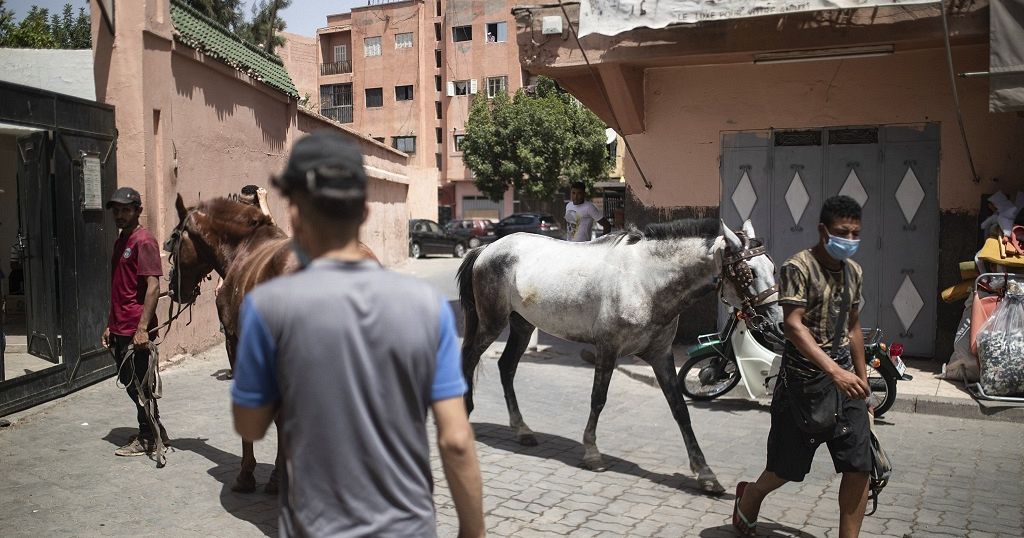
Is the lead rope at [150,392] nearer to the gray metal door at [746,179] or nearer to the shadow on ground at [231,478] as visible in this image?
the shadow on ground at [231,478]

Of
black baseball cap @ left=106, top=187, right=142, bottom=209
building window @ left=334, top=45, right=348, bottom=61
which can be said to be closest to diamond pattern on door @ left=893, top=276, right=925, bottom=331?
black baseball cap @ left=106, top=187, right=142, bottom=209

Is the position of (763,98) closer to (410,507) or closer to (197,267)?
(197,267)

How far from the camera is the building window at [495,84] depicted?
163 feet

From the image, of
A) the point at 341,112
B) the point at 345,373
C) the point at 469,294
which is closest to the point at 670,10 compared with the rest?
the point at 469,294

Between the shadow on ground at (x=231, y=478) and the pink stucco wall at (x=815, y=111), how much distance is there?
23.2 feet

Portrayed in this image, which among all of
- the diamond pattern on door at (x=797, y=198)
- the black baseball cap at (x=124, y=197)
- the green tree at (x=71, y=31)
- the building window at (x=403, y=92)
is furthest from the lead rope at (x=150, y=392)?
the building window at (x=403, y=92)

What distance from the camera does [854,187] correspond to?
10555 mm

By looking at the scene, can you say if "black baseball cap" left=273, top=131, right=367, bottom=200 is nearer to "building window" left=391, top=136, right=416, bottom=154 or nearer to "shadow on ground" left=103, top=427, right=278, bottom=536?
"shadow on ground" left=103, top=427, right=278, bottom=536

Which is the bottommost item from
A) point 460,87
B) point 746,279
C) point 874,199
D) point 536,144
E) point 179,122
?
point 746,279

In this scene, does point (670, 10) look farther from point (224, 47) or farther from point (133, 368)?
point (224, 47)

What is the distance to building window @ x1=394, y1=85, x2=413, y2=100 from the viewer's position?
174 ft

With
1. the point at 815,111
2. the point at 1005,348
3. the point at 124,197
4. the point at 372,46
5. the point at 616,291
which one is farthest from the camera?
the point at 372,46

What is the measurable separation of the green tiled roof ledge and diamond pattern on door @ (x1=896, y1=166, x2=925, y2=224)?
9.08 m

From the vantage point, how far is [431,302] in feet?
6.99
